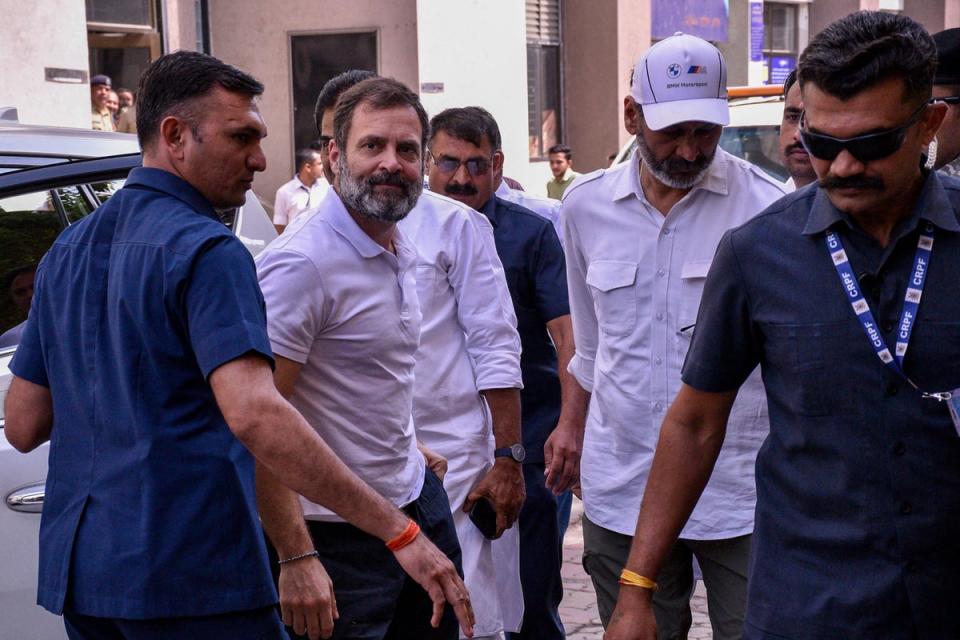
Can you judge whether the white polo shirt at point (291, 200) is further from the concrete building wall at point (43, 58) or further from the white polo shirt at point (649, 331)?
the white polo shirt at point (649, 331)

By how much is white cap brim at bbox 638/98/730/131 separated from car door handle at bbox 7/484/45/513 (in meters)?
2.02

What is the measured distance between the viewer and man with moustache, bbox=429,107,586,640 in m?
5.60

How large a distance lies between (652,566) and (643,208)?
1505 mm

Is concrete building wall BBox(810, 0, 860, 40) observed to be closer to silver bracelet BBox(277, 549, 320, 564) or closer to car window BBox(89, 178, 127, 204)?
car window BBox(89, 178, 127, 204)

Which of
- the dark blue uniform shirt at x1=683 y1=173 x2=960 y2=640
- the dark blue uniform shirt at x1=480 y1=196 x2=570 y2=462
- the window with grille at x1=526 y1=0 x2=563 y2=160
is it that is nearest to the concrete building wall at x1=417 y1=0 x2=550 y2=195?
the window with grille at x1=526 y1=0 x2=563 y2=160

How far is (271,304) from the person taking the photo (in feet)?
12.0

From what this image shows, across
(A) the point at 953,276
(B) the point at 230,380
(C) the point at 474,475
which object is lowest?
(C) the point at 474,475

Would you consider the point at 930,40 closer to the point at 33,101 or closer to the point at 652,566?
the point at 652,566

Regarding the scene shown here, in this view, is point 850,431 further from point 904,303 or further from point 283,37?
point 283,37

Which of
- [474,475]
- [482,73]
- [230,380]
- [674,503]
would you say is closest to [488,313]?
[474,475]

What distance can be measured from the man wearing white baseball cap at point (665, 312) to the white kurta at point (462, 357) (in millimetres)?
364

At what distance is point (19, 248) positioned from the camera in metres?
4.73

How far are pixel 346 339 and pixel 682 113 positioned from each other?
125 centimetres

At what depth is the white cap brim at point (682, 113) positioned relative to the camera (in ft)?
14.2
